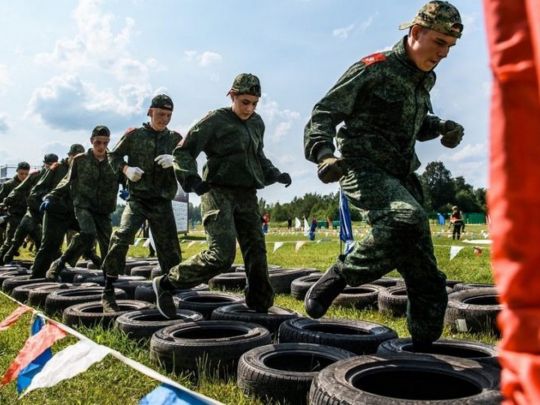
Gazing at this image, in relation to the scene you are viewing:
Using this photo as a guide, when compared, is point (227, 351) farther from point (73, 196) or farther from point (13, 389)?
point (73, 196)

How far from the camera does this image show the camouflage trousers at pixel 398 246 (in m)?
3.12

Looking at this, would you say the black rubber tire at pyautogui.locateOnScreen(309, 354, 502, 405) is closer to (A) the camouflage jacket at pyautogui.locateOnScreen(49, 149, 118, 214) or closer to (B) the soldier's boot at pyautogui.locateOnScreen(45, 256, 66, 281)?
(A) the camouflage jacket at pyautogui.locateOnScreen(49, 149, 118, 214)

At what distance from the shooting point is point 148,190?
605 centimetres

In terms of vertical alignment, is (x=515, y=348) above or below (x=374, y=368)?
above

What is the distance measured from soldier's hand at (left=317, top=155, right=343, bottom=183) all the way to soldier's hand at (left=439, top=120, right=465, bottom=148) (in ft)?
4.24

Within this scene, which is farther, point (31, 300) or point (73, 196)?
point (73, 196)

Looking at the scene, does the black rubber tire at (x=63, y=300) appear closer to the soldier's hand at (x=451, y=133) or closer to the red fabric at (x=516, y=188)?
the soldier's hand at (x=451, y=133)

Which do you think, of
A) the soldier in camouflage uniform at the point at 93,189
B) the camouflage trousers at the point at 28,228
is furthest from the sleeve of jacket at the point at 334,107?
the camouflage trousers at the point at 28,228

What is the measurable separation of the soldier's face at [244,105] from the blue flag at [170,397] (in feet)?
11.2

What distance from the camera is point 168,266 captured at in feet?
19.9

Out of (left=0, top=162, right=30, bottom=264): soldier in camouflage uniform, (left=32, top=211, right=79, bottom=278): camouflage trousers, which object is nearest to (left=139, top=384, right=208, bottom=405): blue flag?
(left=32, top=211, right=79, bottom=278): camouflage trousers

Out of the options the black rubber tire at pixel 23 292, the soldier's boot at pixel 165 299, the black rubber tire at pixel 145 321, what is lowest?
the black rubber tire at pixel 23 292

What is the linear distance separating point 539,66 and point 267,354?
3168 millimetres

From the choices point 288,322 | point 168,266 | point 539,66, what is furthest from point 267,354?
point 539,66
